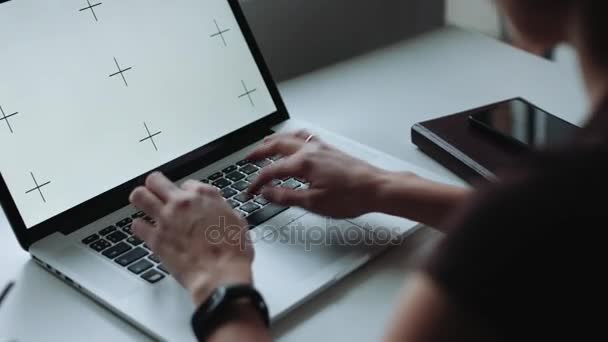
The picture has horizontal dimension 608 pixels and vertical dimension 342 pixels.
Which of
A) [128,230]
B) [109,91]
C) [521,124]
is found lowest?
[521,124]

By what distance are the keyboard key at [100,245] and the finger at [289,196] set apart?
18 cm

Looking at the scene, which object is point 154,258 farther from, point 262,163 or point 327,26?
point 327,26

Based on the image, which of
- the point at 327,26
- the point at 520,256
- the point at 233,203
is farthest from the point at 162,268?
the point at 327,26

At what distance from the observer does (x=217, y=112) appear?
0.99 m

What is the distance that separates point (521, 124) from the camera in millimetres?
1001

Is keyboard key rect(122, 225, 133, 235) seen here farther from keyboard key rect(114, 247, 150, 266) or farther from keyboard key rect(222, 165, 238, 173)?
keyboard key rect(222, 165, 238, 173)

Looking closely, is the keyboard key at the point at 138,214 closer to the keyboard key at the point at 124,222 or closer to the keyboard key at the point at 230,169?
the keyboard key at the point at 124,222

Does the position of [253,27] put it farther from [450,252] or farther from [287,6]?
[450,252]

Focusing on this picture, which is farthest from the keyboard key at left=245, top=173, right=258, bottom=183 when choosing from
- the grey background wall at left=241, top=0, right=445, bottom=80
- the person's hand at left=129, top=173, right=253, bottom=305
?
the grey background wall at left=241, top=0, right=445, bottom=80

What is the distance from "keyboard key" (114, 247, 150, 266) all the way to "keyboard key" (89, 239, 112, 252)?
3 centimetres

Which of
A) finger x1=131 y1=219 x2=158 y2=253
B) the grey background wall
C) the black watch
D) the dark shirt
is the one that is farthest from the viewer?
the grey background wall

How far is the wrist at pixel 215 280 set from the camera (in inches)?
27.3

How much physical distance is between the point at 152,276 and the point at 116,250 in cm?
7

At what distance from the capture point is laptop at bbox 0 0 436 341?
0.78 metres
